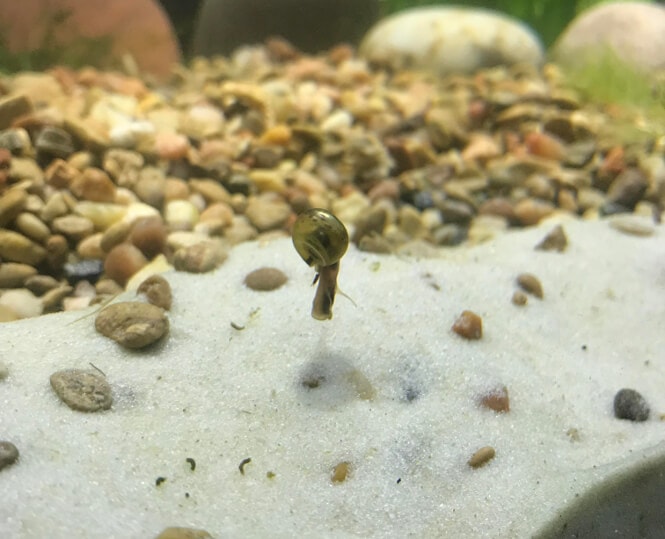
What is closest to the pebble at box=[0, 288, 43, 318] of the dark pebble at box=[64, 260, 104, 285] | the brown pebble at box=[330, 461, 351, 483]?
the dark pebble at box=[64, 260, 104, 285]

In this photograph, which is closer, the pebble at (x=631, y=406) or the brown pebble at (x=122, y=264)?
the pebble at (x=631, y=406)

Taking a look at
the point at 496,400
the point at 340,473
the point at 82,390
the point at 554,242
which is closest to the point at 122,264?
the point at 82,390

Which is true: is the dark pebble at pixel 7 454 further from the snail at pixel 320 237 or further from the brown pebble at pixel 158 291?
the snail at pixel 320 237

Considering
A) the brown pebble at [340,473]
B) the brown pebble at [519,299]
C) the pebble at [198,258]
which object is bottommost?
the brown pebble at [519,299]

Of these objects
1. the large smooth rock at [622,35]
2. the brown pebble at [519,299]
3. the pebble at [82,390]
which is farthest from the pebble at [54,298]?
the large smooth rock at [622,35]

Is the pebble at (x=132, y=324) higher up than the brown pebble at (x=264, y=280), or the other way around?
the pebble at (x=132, y=324)

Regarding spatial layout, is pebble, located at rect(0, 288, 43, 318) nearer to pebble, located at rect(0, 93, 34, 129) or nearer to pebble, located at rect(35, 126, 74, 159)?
pebble, located at rect(35, 126, 74, 159)

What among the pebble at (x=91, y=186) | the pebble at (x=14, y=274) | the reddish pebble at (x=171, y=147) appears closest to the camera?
the pebble at (x=14, y=274)
